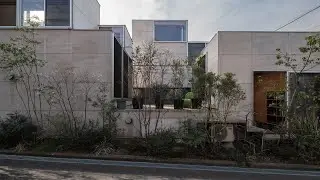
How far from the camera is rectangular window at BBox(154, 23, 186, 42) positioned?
3178cm

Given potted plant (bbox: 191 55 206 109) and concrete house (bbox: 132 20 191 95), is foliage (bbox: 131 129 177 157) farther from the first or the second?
concrete house (bbox: 132 20 191 95)

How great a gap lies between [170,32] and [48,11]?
19221mm

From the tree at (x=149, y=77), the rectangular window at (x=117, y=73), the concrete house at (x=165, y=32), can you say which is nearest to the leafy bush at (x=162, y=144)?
the tree at (x=149, y=77)

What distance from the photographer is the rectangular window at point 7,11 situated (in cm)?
1666

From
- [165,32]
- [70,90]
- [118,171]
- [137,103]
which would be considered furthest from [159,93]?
[165,32]

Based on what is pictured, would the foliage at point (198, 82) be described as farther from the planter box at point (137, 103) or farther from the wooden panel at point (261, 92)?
the wooden panel at point (261, 92)

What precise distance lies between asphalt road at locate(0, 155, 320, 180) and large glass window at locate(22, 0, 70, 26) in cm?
576

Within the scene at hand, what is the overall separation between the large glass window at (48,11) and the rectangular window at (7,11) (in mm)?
3299

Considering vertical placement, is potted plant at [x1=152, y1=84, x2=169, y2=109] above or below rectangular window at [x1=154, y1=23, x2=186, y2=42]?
below

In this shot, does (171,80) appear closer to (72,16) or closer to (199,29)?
(72,16)

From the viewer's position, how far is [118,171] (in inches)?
335

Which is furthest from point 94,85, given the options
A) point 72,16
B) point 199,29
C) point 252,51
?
point 199,29

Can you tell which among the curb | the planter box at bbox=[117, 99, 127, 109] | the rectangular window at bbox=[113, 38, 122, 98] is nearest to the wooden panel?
the curb

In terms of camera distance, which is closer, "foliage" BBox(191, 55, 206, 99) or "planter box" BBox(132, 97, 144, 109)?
"foliage" BBox(191, 55, 206, 99)
